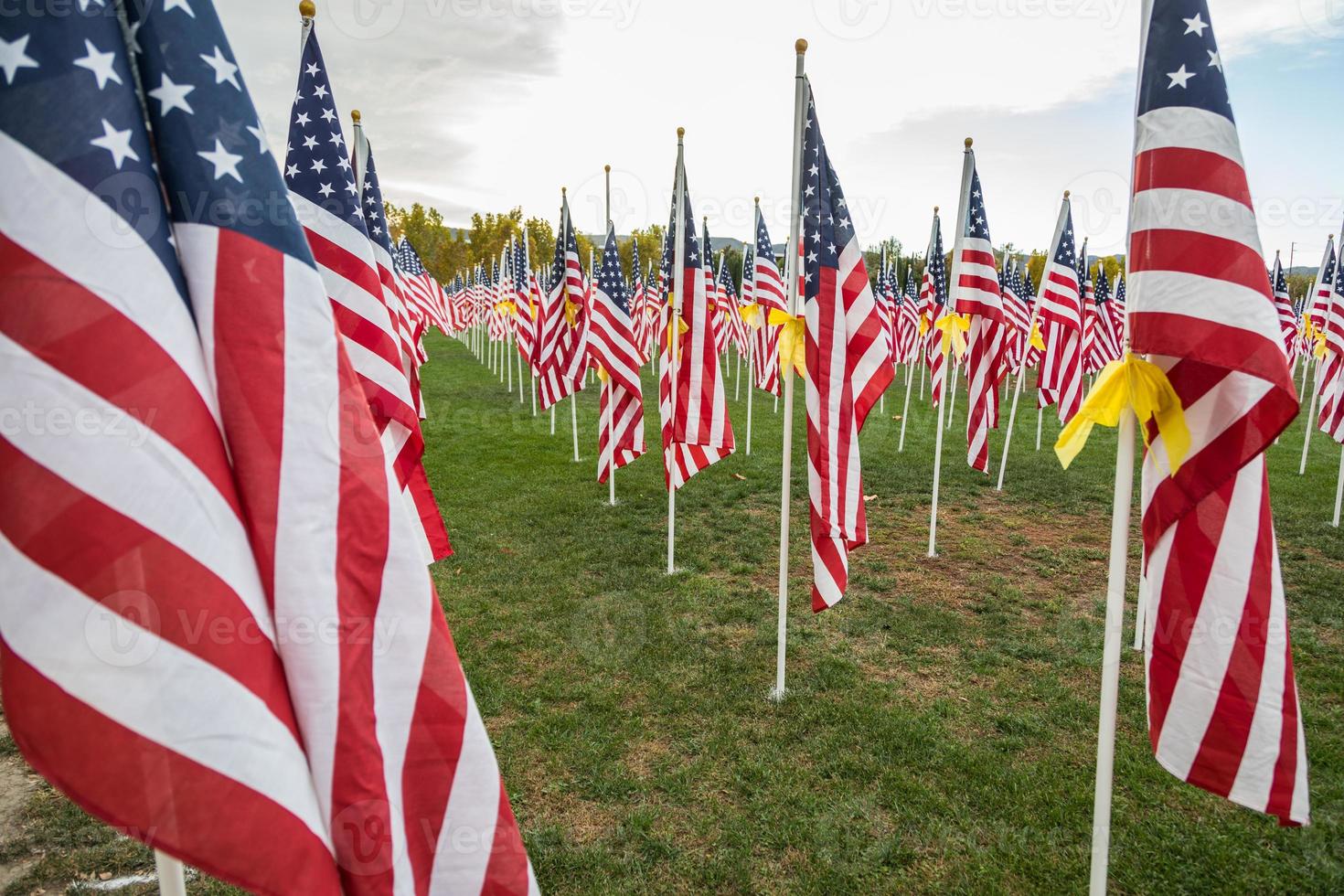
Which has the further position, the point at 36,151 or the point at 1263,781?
the point at 1263,781

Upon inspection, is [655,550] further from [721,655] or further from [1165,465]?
[1165,465]

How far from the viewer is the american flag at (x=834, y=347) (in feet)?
16.2

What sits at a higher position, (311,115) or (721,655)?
(311,115)

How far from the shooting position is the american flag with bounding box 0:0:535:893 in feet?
4.68

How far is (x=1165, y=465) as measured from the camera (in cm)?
286

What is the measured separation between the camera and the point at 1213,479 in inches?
105

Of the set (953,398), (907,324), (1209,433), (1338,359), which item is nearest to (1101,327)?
(953,398)

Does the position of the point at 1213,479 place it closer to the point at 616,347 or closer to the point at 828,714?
the point at 828,714

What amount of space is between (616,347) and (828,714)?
509 cm

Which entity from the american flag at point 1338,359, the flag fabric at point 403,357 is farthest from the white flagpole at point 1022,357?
the flag fabric at point 403,357

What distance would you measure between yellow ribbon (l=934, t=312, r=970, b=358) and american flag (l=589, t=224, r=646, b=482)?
3612 millimetres

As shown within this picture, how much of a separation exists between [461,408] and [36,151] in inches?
748

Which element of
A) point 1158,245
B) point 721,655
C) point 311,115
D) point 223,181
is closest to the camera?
point 223,181

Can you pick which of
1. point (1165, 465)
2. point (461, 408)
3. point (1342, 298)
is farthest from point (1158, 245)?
point (461, 408)
